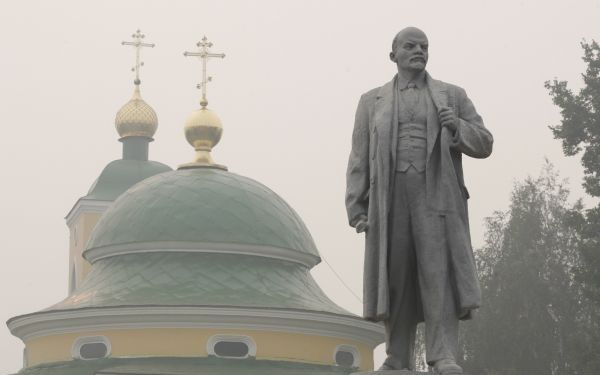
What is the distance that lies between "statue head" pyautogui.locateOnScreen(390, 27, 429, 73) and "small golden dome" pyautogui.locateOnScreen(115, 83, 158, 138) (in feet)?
114

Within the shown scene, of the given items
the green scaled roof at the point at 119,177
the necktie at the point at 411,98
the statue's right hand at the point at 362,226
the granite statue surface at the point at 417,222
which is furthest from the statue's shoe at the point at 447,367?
the green scaled roof at the point at 119,177

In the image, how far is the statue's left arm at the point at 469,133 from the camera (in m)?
7.35

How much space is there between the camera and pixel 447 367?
7.07m

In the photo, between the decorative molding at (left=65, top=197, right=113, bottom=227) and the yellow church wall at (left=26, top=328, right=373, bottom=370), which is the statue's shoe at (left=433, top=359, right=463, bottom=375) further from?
the decorative molding at (left=65, top=197, right=113, bottom=227)

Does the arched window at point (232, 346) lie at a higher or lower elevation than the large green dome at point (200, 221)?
lower

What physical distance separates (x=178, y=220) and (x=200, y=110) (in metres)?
5.28

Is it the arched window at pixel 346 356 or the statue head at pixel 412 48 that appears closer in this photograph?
the statue head at pixel 412 48

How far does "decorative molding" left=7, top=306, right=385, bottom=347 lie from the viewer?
2809 cm

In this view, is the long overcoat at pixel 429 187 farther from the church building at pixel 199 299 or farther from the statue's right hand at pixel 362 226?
the church building at pixel 199 299

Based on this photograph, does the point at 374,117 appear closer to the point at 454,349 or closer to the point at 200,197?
the point at 454,349

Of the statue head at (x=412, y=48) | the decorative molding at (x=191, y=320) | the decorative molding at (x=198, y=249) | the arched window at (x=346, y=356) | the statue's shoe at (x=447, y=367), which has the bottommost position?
the statue's shoe at (x=447, y=367)

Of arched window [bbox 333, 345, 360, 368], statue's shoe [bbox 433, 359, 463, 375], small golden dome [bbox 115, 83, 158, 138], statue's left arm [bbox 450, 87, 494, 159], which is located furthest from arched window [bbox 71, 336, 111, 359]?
statue's shoe [bbox 433, 359, 463, 375]

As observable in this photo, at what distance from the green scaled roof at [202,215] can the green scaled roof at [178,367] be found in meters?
2.98

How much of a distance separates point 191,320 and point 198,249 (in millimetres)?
2065
